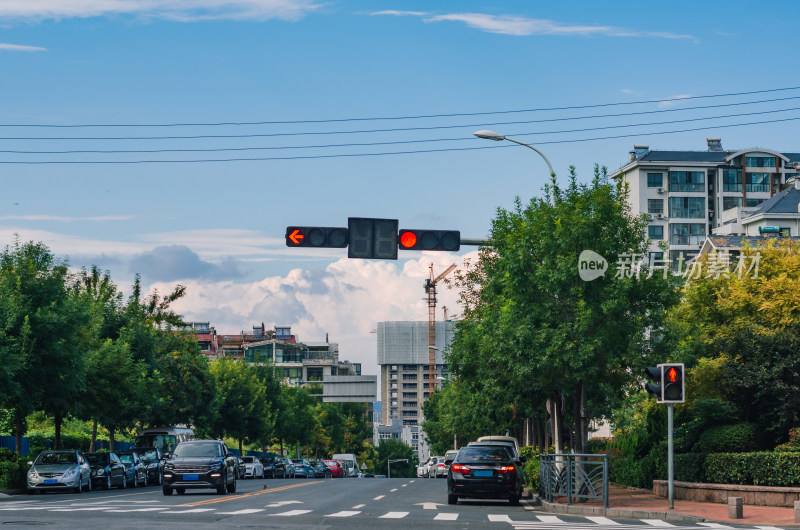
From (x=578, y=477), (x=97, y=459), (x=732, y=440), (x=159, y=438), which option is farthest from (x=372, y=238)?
(x=159, y=438)

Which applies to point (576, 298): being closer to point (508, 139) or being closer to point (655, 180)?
point (508, 139)

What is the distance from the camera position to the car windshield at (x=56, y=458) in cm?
3447

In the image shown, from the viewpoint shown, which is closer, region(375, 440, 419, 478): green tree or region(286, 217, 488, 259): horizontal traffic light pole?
region(286, 217, 488, 259): horizontal traffic light pole

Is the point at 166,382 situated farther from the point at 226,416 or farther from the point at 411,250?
the point at 411,250

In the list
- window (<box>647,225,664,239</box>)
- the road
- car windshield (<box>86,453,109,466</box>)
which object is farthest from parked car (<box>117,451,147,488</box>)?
window (<box>647,225,664,239</box>)

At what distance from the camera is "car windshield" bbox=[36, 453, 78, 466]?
3447 centimetres

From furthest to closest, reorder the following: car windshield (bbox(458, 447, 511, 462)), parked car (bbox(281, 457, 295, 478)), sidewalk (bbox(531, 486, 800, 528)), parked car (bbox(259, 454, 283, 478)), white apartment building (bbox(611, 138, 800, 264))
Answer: white apartment building (bbox(611, 138, 800, 264)) → parked car (bbox(281, 457, 295, 478)) → parked car (bbox(259, 454, 283, 478)) → car windshield (bbox(458, 447, 511, 462)) → sidewalk (bbox(531, 486, 800, 528))

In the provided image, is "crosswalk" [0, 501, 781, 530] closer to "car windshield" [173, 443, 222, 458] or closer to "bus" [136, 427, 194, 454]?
"car windshield" [173, 443, 222, 458]

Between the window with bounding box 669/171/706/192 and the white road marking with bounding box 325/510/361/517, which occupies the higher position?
the window with bounding box 669/171/706/192

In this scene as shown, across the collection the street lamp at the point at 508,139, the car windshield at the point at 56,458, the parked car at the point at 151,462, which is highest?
the street lamp at the point at 508,139

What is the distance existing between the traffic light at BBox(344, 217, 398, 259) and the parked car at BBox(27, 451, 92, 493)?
16.2 metres

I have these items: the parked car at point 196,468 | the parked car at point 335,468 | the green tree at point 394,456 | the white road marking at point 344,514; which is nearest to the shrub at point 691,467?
the white road marking at point 344,514

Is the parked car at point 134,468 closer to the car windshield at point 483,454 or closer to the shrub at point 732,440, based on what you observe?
the car windshield at point 483,454

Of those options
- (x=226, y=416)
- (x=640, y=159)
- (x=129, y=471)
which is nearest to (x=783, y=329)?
(x=129, y=471)
